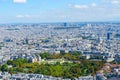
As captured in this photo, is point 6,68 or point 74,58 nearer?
point 6,68

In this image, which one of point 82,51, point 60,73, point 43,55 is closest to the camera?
point 60,73

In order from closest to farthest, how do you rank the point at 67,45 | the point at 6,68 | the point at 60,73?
the point at 60,73, the point at 6,68, the point at 67,45

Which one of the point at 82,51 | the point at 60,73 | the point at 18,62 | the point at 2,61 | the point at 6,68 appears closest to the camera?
the point at 60,73

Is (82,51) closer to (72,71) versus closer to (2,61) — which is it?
(2,61)

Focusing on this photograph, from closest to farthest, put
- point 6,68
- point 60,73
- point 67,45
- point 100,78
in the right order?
point 100,78
point 60,73
point 6,68
point 67,45

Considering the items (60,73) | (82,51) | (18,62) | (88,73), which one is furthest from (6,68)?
(82,51)

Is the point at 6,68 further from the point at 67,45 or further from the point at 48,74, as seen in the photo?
the point at 67,45

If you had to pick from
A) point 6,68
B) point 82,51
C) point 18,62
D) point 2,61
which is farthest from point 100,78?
point 82,51

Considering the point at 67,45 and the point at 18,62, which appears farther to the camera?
the point at 67,45
